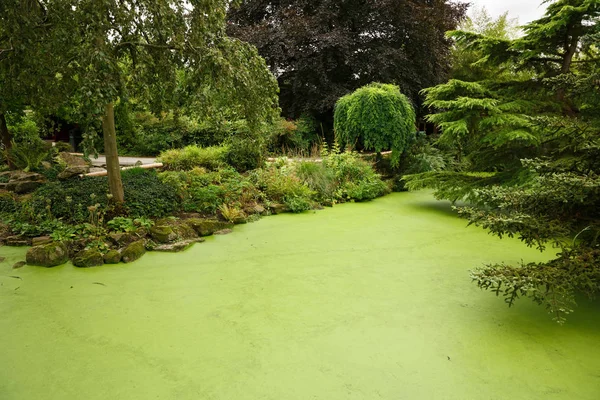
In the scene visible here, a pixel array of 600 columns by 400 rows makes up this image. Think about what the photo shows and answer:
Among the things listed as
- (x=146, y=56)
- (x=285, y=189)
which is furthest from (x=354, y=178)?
(x=146, y=56)

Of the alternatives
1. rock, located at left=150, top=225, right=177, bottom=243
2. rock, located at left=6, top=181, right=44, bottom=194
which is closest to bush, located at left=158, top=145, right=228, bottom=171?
rock, located at left=6, top=181, right=44, bottom=194

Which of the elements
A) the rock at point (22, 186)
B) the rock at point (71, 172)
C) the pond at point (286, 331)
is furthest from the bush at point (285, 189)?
the rock at point (22, 186)

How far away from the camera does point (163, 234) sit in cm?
451

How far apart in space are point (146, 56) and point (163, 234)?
1919 millimetres

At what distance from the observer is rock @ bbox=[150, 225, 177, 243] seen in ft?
14.8

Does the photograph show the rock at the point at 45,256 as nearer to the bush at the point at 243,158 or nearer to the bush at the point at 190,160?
the bush at the point at 190,160

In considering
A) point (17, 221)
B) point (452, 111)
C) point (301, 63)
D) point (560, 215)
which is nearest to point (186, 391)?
point (560, 215)

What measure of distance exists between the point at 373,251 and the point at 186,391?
106 inches

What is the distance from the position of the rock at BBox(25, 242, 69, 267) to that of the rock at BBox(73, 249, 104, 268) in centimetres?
16

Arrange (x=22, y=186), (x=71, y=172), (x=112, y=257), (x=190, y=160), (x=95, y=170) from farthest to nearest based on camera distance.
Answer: (x=190, y=160)
(x=95, y=170)
(x=71, y=172)
(x=22, y=186)
(x=112, y=257)

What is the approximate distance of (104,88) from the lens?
3.40 metres

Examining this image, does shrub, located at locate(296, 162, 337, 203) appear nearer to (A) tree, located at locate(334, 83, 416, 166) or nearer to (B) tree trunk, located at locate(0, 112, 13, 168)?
(A) tree, located at locate(334, 83, 416, 166)

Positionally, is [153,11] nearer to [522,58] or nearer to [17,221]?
[17,221]

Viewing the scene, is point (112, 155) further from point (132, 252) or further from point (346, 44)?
point (346, 44)
